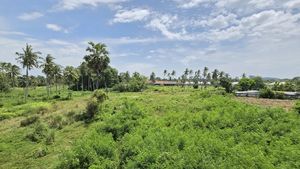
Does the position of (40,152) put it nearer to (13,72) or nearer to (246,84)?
(13,72)

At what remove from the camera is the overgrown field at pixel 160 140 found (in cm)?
2230

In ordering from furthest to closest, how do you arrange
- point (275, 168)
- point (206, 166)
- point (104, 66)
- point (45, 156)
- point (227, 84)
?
1. point (227, 84)
2. point (104, 66)
3. point (45, 156)
4. point (275, 168)
5. point (206, 166)

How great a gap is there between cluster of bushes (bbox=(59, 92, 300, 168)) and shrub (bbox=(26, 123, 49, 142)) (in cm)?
876

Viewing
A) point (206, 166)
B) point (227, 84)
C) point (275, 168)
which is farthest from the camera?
point (227, 84)

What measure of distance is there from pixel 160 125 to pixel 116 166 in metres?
10.1

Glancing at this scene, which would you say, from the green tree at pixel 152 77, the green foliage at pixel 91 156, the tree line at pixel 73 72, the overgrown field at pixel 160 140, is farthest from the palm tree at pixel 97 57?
the green tree at pixel 152 77

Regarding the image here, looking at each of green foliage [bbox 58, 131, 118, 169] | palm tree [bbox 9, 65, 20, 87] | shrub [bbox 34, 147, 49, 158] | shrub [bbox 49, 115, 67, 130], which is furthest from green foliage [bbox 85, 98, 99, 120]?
palm tree [bbox 9, 65, 20, 87]

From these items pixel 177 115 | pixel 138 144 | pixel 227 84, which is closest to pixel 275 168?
pixel 138 144

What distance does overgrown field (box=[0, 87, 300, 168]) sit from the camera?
73.2 ft

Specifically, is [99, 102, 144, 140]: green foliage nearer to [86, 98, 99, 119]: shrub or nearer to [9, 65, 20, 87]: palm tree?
[86, 98, 99, 119]: shrub

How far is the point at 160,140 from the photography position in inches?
1007

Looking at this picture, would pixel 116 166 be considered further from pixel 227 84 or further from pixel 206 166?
pixel 227 84

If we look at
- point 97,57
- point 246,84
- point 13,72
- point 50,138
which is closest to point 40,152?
point 50,138

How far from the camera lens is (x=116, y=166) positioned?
24.4 meters
